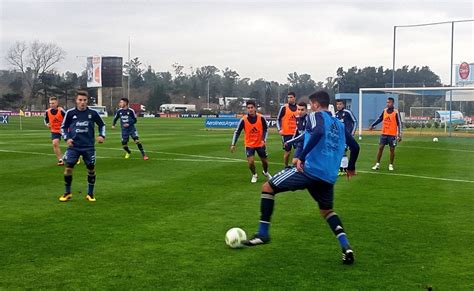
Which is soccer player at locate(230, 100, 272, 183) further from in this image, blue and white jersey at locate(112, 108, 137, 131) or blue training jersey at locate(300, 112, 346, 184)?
blue and white jersey at locate(112, 108, 137, 131)

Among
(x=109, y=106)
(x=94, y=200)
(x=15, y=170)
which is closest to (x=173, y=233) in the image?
(x=94, y=200)

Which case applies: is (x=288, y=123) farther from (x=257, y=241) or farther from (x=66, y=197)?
(x=257, y=241)

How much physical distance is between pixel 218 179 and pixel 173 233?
6.46 metres

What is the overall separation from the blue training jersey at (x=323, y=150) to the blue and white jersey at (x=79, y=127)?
577 cm

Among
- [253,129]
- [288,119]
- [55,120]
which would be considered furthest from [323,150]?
[55,120]

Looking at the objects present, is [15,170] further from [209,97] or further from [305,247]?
[209,97]

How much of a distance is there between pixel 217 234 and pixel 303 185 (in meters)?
1.87

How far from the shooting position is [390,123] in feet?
57.8

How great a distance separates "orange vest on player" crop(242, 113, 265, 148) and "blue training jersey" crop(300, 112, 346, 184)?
23.2 feet

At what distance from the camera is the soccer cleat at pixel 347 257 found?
6645 millimetres

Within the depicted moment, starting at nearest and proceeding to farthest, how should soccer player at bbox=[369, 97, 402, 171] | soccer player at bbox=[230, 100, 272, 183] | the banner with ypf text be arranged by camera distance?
soccer player at bbox=[230, 100, 272, 183] → soccer player at bbox=[369, 97, 402, 171] → the banner with ypf text

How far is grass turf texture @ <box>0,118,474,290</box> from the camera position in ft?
20.2

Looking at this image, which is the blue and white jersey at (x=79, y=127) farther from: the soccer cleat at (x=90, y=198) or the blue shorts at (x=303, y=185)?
the blue shorts at (x=303, y=185)

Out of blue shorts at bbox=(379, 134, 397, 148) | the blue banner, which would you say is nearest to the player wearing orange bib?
blue shorts at bbox=(379, 134, 397, 148)
